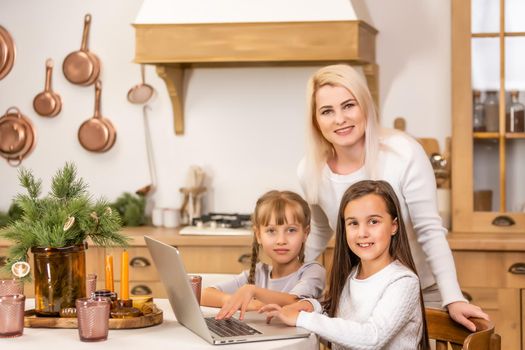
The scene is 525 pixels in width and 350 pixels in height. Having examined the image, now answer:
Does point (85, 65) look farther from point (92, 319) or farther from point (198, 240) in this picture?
point (92, 319)

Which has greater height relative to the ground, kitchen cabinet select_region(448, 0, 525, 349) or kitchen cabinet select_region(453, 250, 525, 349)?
Answer: kitchen cabinet select_region(448, 0, 525, 349)

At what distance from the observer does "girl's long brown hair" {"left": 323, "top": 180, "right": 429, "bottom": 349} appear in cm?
218

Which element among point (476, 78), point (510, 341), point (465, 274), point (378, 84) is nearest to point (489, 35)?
point (476, 78)

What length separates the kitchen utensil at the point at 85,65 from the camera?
4.37 metres

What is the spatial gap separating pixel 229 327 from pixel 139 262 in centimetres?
188

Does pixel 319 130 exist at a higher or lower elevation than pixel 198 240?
higher

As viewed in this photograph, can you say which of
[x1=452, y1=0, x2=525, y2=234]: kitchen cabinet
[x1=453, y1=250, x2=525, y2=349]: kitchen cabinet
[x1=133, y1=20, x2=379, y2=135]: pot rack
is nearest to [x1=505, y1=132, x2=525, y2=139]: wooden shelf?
[x1=452, y1=0, x2=525, y2=234]: kitchen cabinet

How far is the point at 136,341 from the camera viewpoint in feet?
6.15

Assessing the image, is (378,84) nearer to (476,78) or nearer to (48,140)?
(476,78)

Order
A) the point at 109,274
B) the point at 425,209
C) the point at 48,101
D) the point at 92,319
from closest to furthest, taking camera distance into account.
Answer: the point at 92,319
the point at 109,274
the point at 425,209
the point at 48,101

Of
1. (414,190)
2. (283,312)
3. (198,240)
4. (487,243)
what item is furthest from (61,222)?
(487,243)

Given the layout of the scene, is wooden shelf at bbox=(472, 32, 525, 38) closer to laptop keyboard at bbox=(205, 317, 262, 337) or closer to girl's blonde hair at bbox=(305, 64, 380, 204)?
girl's blonde hair at bbox=(305, 64, 380, 204)

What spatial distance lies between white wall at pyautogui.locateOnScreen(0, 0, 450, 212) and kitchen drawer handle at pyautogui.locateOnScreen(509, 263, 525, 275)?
0.80 m

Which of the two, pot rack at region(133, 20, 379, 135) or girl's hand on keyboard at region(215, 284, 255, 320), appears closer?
girl's hand on keyboard at region(215, 284, 255, 320)
